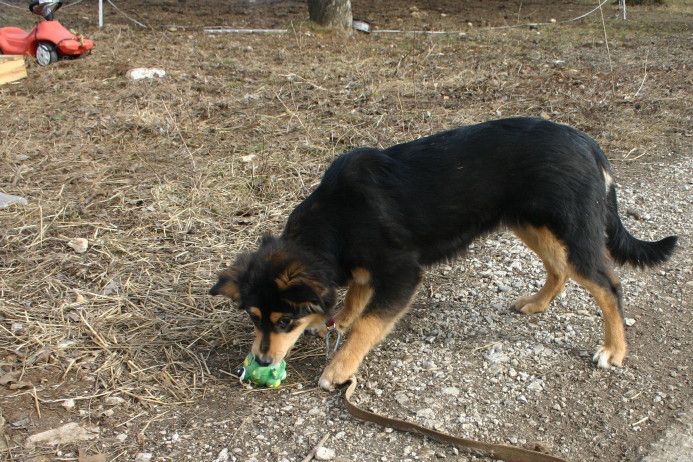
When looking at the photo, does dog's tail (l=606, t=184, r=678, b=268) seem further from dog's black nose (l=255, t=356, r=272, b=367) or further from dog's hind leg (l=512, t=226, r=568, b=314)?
dog's black nose (l=255, t=356, r=272, b=367)

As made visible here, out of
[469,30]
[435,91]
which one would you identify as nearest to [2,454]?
[435,91]

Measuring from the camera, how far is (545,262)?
467cm

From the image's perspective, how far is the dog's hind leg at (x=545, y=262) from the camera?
420cm

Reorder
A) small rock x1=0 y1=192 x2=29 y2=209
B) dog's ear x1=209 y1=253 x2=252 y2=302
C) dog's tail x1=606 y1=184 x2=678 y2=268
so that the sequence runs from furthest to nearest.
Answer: small rock x1=0 y1=192 x2=29 y2=209, dog's tail x1=606 y1=184 x2=678 y2=268, dog's ear x1=209 y1=253 x2=252 y2=302

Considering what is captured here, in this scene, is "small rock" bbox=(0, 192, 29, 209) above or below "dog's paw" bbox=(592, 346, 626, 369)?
below

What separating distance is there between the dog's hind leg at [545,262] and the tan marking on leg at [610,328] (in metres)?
0.16

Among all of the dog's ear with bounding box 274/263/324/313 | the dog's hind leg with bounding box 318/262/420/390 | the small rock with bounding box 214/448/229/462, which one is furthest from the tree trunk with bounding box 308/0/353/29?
the small rock with bounding box 214/448/229/462

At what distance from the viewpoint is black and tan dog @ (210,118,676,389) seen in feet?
13.4

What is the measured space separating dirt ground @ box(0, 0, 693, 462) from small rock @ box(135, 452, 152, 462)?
11 mm

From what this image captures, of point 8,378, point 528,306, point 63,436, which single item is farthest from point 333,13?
point 63,436

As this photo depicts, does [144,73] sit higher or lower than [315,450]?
lower

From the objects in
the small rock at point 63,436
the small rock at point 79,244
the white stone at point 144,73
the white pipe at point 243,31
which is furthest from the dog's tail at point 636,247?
the white pipe at point 243,31

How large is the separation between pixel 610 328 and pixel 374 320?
1.43 m

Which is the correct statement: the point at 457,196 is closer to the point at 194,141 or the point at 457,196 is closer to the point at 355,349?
the point at 355,349
